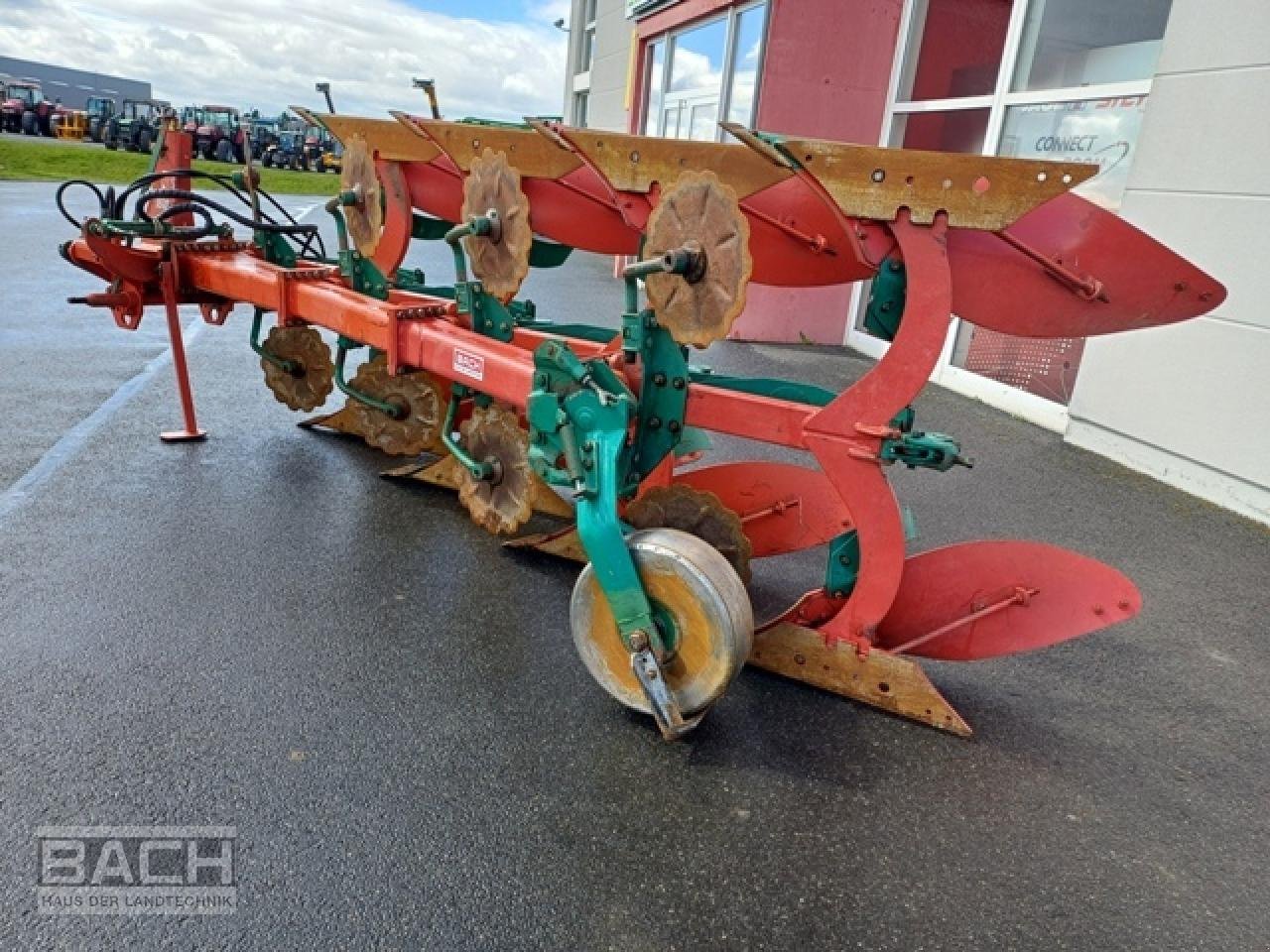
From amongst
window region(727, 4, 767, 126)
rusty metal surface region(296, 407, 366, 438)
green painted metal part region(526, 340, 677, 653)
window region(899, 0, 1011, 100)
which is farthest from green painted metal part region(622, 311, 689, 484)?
window region(727, 4, 767, 126)

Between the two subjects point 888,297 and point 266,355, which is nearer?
point 888,297

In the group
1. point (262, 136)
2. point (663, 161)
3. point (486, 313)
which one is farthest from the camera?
point (262, 136)

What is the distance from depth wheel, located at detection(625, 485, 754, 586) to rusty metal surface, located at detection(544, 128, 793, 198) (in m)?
1.00

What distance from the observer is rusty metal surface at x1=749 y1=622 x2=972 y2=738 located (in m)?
2.80

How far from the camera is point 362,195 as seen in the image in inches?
169

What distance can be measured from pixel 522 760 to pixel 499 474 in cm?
125

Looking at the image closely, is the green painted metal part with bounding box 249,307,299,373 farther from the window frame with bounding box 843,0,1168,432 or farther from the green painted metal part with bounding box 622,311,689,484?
the window frame with bounding box 843,0,1168,432

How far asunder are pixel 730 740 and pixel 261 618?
1.70m

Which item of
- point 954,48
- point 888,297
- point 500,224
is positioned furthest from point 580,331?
point 954,48

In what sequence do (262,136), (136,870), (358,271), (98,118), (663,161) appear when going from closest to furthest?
(136,870)
(663,161)
(358,271)
(98,118)
(262,136)

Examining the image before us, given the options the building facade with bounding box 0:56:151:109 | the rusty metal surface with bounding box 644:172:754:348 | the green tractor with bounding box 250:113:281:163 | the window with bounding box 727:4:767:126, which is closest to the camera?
the rusty metal surface with bounding box 644:172:754:348

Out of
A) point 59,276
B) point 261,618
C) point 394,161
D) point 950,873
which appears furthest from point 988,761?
point 59,276

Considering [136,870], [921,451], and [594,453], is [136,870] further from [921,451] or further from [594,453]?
[921,451]

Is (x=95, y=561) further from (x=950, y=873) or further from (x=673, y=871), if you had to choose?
(x=950, y=873)
